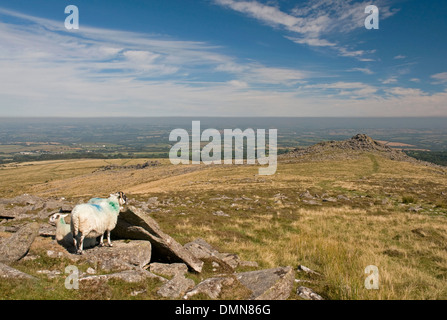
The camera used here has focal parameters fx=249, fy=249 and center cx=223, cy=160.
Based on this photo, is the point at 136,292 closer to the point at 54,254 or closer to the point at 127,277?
the point at 127,277

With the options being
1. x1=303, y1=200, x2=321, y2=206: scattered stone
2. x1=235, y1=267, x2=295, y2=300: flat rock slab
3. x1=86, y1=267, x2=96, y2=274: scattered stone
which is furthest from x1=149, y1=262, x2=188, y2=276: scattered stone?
x1=303, y1=200, x2=321, y2=206: scattered stone

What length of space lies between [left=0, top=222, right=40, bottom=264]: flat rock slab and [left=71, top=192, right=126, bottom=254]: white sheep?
185 centimetres

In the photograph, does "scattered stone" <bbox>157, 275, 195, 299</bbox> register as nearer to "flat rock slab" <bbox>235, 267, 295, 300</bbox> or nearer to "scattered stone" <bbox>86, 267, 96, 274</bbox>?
"flat rock slab" <bbox>235, 267, 295, 300</bbox>

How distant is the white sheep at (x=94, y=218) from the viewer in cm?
1109

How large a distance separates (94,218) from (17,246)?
3076 millimetres

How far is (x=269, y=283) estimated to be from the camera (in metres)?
8.57

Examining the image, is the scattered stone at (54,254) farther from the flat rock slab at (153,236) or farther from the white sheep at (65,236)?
the flat rock slab at (153,236)

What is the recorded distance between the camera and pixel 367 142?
367 ft

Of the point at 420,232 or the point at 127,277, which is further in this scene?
the point at 420,232

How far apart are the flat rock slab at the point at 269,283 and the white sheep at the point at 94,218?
22.8 ft

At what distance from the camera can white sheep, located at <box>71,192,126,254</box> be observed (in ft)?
36.4

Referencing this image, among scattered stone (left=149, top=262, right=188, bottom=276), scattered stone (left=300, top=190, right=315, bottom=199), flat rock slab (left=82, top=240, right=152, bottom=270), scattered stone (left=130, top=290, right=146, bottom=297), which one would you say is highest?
scattered stone (left=130, top=290, right=146, bottom=297)

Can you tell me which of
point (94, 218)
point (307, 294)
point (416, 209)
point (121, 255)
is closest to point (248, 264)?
point (307, 294)
